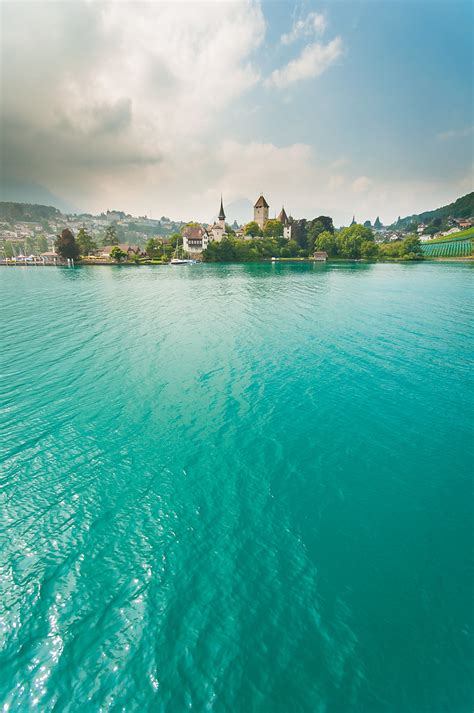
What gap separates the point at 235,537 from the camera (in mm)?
9141

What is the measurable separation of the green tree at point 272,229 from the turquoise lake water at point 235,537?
6396 inches

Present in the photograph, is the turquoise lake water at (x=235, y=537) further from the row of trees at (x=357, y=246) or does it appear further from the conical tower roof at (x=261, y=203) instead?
the conical tower roof at (x=261, y=203)

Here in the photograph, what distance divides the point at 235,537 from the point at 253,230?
175596 mm

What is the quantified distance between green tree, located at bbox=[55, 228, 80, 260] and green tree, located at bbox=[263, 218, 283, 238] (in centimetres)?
9677

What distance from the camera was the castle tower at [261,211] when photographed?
182 meters

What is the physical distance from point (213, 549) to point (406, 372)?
59.7 feet

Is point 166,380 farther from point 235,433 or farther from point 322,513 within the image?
point 322,513

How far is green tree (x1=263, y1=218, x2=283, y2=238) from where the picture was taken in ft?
554

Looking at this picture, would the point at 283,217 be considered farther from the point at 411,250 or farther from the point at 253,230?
the point at 411,250

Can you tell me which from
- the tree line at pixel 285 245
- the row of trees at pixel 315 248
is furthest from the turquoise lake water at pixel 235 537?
the row of trees at pixel 315 248

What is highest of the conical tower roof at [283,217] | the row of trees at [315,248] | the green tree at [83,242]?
the conical tower roof at [283,217]

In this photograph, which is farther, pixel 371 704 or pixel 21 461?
pixel 21 461

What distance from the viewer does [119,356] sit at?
77.2 ft

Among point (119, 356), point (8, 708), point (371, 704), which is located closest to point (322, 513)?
point (371, 704)
